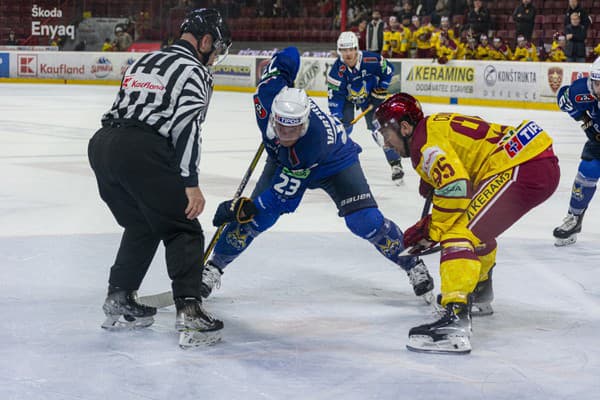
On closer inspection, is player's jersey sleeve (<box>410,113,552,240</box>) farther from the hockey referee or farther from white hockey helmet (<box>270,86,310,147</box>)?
the hockey referee

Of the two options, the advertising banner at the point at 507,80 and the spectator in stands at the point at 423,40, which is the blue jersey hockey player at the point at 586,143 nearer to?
the advertising banner at the point at 507,80

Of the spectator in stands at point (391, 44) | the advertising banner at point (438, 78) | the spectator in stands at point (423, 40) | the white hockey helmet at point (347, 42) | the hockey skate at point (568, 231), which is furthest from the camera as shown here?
the spectator in stands at point (391, 44)

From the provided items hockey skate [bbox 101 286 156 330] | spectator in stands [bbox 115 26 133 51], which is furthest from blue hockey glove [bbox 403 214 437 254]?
spectator in stands [bbox 115 26 133 51]

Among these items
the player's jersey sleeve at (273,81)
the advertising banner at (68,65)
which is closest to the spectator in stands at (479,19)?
the advertising banner at (68,65)

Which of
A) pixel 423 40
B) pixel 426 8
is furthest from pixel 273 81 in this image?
pixel 426 8

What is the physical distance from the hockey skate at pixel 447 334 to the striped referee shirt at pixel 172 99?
3.35ft

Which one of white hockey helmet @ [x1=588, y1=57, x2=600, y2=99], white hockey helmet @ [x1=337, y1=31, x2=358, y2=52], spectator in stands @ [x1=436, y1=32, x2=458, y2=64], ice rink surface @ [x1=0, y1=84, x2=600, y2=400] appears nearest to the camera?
ice rink surface @ [x1=0, y1=84, x2=600, y2=400]

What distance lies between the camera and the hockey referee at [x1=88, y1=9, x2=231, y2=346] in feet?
11.3

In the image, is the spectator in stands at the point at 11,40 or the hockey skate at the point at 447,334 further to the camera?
the spectator in stands at the point at 11,40

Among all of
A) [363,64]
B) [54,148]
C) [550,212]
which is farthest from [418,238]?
[54,148]

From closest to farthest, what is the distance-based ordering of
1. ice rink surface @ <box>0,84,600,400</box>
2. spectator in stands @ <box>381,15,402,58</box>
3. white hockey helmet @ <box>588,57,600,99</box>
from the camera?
1. ice rink surface @ <box>0,84,600,400</box>
2. white hockey helmet @ <box>588,57,600,99</box>
3. spectator in stands @ <box>381,15,402,58</box>

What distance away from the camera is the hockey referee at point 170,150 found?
136 inches

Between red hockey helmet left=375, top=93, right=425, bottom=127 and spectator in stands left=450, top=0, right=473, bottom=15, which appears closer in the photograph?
red hockey helmet left=375, top=93, right=425, bottom=127

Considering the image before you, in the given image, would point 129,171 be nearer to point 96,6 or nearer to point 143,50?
point 143,50
